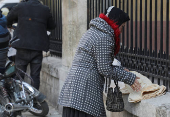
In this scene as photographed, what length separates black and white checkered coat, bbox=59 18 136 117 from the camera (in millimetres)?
3713

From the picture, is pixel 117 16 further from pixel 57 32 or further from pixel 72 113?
pixel 57 32

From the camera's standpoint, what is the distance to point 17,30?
6.69m

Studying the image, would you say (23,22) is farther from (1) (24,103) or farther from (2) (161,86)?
(2) (161,86)

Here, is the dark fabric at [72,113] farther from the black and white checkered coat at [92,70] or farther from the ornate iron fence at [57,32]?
the ornate iron fence at [57,32]

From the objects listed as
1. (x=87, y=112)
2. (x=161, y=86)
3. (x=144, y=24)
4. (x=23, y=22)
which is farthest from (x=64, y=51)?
(x=87, y=112)

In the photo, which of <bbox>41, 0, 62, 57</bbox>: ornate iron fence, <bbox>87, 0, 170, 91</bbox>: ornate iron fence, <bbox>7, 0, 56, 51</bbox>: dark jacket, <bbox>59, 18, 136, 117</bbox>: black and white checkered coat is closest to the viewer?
<bbox>59, 18, 136, 117</bbox>: black and white checkered coat

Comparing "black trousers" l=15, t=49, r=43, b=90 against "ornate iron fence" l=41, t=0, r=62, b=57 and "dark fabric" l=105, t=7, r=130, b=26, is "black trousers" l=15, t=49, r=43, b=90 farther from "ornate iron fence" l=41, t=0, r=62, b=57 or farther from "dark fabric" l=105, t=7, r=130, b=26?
"dark fabric" l=105, t=7, r=130, b=26

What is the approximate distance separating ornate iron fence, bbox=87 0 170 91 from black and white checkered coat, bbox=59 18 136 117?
0.85 meters

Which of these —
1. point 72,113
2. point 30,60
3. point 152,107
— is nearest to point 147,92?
point 152,107

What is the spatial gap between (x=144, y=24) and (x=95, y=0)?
1.49 metres

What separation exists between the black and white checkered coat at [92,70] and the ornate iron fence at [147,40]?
33.4 inches

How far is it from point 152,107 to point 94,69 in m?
0.77

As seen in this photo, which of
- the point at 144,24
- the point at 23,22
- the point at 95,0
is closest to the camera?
the point at 144,24

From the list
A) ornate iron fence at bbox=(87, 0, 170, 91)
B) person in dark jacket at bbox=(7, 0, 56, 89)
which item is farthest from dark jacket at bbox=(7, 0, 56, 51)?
ornate iron fence at bbox=(87, 0, 170, 91)
